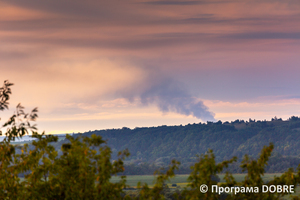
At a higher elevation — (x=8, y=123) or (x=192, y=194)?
(x=8, y=123)

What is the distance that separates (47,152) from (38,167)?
955 mm

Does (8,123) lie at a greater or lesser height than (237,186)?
greater

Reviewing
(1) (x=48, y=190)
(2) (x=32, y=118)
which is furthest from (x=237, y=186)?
(2) (x=32, y=118)

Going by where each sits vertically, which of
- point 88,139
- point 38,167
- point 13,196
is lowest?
point 13,196

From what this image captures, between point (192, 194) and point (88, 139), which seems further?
point (88, 139)

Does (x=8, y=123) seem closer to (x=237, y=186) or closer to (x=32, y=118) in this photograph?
(x=32, y=118)

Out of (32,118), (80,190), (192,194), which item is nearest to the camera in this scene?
(192,194)

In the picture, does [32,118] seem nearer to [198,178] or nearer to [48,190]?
[48,190]

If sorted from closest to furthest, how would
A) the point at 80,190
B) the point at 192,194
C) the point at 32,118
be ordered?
the point at 192,194
the point at 80,190
the point at 32,118

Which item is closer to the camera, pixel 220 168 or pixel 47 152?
pixel 220 168

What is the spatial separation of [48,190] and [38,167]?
1.27m

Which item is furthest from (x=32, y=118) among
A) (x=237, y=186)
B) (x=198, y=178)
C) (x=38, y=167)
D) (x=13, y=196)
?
→ (x=237, y=186)

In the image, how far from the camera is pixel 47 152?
19.1m

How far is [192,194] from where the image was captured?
619 inches
